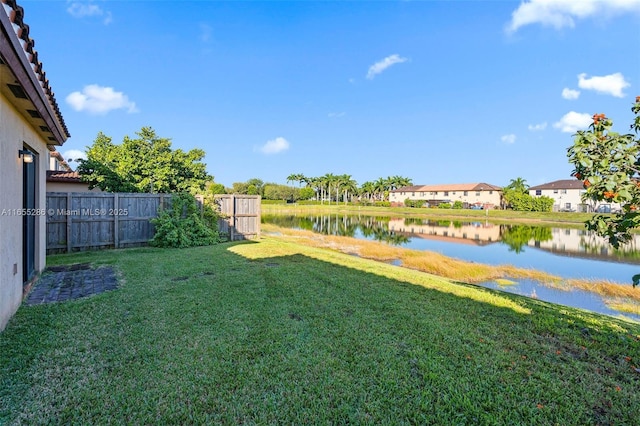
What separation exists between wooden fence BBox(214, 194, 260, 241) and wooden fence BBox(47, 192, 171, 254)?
2.17 m

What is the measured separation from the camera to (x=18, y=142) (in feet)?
14.0

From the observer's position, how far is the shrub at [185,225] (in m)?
10.1

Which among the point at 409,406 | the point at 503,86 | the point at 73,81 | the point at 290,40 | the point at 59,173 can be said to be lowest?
the point at 409,406

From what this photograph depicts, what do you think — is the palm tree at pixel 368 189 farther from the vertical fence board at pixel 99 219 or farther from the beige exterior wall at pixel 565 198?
the vertical fence board at pixel 99 219

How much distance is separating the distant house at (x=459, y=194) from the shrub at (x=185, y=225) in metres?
56.0

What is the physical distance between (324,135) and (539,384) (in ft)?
142

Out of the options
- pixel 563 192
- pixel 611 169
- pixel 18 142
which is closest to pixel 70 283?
pixel 18 142

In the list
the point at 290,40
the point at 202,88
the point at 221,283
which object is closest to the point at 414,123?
the point at 290,40

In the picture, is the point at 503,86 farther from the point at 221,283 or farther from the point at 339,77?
the point at 221,283

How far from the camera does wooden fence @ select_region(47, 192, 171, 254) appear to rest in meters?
8.61

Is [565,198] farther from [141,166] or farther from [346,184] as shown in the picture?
[141,166]

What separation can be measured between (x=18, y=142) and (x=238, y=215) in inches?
333

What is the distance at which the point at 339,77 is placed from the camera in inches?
1127

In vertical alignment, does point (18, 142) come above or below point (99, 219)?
above
